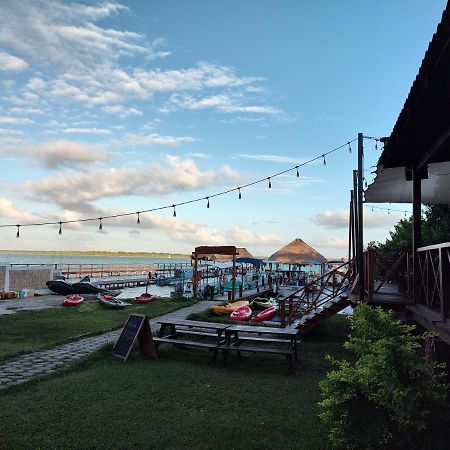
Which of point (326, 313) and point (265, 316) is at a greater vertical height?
point (326, 313)

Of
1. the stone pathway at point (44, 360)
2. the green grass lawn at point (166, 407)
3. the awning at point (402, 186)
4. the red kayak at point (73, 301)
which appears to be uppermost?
the awning at point (402, 186)

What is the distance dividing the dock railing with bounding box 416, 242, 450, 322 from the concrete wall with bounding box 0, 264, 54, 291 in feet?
84.8


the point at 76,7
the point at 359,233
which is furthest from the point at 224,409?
the point at 76,7

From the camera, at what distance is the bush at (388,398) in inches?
149

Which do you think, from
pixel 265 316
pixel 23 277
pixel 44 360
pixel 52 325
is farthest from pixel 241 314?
pixel 23 277

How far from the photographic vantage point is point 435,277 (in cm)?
618

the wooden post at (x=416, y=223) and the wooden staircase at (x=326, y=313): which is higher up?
the wooden post at (x=416, y=223)

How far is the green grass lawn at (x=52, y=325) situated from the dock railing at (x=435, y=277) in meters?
8.16

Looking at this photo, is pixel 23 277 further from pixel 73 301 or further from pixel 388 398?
pixel 388 398

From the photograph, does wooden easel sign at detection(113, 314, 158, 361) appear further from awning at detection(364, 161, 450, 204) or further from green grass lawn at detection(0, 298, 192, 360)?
awning at detection(364, 161, 450, 204)

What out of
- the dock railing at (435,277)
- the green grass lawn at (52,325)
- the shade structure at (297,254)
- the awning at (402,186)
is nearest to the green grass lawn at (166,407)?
the dock railing at (435,277)

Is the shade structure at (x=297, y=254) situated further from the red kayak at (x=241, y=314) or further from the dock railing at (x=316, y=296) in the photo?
the red kayak at (x=241, y=314)

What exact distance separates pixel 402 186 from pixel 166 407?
7.49 meters

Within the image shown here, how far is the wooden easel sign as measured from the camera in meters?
9.11
